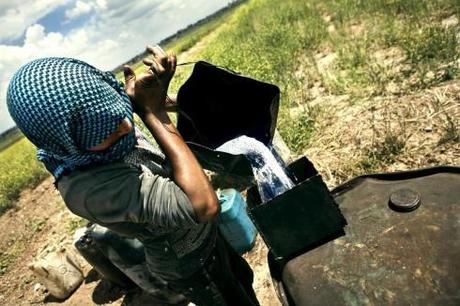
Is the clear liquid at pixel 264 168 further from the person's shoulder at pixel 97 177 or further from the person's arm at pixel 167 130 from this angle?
the person's shoulder at pixel 97 177

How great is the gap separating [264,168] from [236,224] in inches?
64.5

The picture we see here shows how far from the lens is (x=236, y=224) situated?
3246mm

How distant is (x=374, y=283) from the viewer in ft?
4.09

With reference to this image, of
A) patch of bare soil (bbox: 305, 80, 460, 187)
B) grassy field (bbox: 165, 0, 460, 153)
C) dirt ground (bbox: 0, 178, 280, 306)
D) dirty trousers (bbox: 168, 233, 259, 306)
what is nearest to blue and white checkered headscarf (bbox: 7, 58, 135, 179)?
dirty trousers (bbox: 168, 233, 259, 306)

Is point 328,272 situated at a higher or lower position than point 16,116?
lower

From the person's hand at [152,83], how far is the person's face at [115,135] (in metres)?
0.12

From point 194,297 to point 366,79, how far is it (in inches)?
130

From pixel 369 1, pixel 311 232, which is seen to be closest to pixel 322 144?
pixel 311 232

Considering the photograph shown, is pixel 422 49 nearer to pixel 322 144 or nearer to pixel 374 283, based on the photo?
pixel 322 144

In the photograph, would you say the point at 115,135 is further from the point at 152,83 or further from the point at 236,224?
the point at 236,224

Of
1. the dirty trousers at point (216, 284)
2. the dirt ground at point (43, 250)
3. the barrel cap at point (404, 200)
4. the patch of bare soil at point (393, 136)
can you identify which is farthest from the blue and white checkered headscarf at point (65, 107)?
A: the patch of bare soil at point (393, 136)

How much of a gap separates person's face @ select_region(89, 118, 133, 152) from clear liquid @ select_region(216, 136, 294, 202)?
16.6 inches

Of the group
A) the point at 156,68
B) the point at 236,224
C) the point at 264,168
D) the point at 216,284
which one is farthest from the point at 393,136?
the point at 156,68

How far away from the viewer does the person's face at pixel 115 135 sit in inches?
50.8
